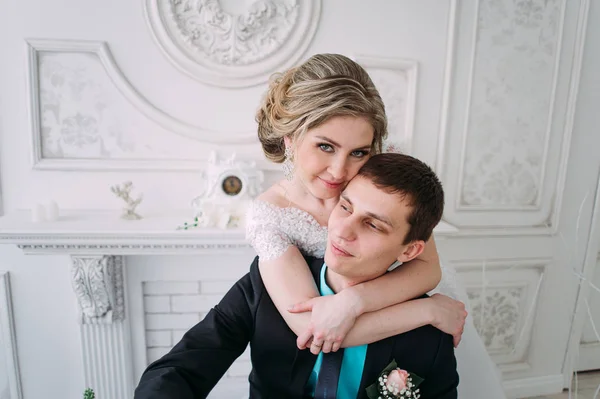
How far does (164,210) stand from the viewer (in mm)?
2066

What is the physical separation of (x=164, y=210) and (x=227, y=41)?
3.38 ft

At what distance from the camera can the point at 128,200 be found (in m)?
1.88

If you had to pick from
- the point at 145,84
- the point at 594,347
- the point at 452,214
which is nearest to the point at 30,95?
the point at 145,84

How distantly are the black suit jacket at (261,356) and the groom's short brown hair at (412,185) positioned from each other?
0.36 metres

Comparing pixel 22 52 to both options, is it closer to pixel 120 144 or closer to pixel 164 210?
pixel 120 144

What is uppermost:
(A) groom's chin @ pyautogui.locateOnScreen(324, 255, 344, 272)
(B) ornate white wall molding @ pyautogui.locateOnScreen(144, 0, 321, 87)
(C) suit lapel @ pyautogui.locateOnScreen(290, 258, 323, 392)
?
(B) ornate white wall molding @ pyautogui.locateOnScreen(144, 0, 321, 87)

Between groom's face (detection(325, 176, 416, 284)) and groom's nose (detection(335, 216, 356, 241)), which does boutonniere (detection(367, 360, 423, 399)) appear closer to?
groom's face (detection(325, 176, 416, 284))

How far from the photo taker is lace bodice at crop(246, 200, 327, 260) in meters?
1.22

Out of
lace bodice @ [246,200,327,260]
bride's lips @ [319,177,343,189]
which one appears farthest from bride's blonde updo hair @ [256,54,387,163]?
lace bodice @ [246,200,327,260]

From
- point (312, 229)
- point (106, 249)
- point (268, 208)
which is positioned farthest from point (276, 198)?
point (106, 249)

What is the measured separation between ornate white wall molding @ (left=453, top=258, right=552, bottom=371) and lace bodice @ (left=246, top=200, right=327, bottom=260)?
152 centimetres

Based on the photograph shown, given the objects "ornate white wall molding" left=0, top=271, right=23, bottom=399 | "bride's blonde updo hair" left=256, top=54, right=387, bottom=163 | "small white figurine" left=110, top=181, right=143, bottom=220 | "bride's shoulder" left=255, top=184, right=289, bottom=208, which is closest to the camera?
"bride's blonde updo hair" left=256, top=54, right=387, bottom=163

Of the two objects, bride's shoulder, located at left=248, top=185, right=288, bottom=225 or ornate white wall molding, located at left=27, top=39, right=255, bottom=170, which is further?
ornate white wall molding, located at left=27, top=39, right=255, bottom=170

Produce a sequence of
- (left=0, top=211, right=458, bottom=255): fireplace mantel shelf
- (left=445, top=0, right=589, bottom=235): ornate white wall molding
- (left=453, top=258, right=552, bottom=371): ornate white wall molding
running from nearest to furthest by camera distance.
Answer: (left=0, top=211, right=458, bottom=255): fireplace mantel shelf → (left=445, top=0, right=589, bottom=235): ornate white wall molding → (left=453, top=258, right=552, bottom=371): ornate white wall molding
